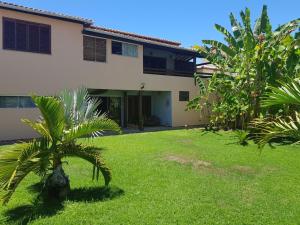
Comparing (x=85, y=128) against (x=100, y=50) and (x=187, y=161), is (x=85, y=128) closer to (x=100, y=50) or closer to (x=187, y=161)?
(x=187, y=161)

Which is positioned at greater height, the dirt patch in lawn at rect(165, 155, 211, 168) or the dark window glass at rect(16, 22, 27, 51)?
the dark window glass at rect(16, 22, 27, 51)

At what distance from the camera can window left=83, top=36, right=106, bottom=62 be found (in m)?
18.7

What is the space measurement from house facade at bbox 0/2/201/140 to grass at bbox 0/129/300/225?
22.4ft

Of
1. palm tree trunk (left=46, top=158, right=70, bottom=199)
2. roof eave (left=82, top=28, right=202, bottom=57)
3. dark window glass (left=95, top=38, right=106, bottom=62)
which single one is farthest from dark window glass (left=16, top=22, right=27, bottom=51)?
palm tree trunk (left=46, top=158, right=70, bottom=199)

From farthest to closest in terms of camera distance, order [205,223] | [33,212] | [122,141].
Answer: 1. [122,141]
2. [33,212]
3. [205,223]

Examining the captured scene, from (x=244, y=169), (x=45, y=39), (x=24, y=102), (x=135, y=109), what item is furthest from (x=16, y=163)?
(x=135, y=109)

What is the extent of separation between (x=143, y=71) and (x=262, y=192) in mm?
15381

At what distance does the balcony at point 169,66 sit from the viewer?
23422 millimetres

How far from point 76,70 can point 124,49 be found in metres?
3.75

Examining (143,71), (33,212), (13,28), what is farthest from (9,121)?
(33,212)

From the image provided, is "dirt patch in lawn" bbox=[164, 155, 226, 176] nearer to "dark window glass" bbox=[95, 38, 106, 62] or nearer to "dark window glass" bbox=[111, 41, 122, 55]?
"dark window glass" bbox=[95, 38, 106, 62]

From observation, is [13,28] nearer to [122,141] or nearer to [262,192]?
[122,141]

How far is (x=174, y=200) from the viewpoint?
22.6 feet

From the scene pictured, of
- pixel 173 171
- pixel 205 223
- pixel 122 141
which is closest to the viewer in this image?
pixel 205 223
